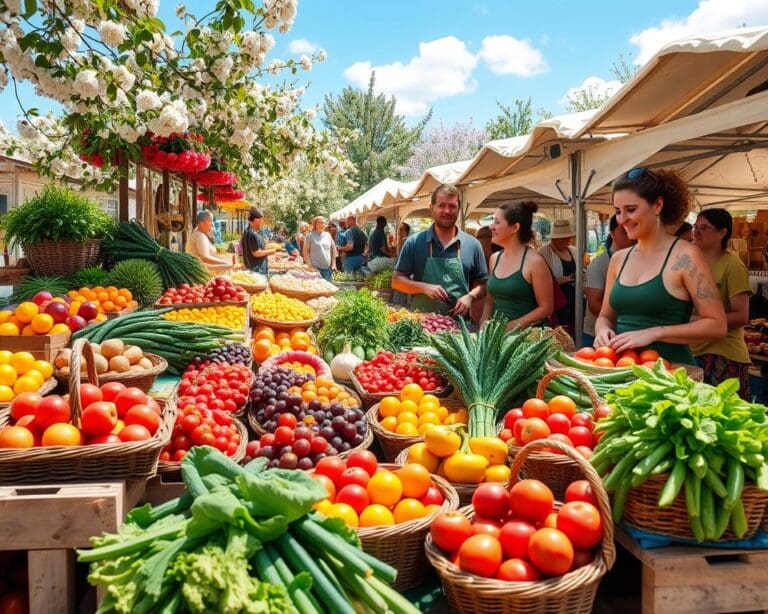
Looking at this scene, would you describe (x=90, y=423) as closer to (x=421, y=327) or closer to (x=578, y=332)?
(x=421, y=327)

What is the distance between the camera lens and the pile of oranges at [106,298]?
165 inches

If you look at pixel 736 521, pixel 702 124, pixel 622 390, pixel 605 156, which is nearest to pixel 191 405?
pixel 622 390

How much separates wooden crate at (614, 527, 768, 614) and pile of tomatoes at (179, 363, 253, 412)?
186 cm

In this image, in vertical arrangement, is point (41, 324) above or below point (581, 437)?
above

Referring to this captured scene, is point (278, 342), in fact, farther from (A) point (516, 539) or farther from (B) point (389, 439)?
(A) point (516, 539)

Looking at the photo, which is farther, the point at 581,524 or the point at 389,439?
the point at 389,439

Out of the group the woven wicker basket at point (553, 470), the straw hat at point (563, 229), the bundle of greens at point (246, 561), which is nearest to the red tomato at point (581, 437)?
the woven wicker basket at point (553, 470)

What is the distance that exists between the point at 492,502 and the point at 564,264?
17.1ft

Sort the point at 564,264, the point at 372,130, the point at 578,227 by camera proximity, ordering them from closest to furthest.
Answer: the point at 578,227 < the point at 564,264 < the point at 372,130

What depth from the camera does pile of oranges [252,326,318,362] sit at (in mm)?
4285

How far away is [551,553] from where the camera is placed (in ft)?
5.42

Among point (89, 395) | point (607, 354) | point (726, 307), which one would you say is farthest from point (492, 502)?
point (726, 307)

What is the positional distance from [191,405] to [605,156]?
13.5ft

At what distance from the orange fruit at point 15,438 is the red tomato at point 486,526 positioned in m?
1.48
